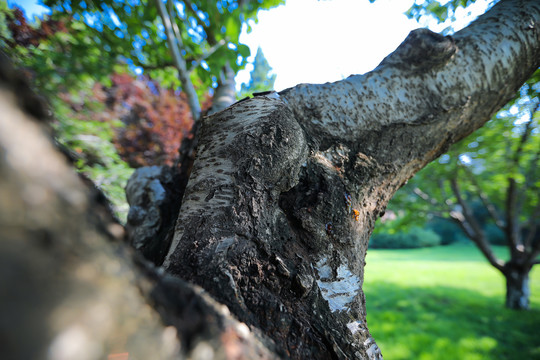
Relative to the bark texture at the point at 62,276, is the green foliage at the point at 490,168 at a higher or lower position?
higher

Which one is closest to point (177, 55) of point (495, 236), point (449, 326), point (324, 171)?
point (324, 171)

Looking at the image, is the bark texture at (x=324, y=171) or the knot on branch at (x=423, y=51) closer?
the bark texture at (x=324, y=171)

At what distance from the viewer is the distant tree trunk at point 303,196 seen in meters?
0.33

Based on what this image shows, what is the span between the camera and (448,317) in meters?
4.52

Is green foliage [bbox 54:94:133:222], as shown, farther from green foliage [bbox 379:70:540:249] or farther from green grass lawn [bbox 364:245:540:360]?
green foliage [bbox 379:70:540:249]

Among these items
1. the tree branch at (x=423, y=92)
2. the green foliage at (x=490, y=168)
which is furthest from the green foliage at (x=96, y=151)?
the green foliage at (x=490, y=168)

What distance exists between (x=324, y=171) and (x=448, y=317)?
5304mm

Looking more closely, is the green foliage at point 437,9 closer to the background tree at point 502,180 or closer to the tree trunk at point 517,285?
the background tree at point 502,180

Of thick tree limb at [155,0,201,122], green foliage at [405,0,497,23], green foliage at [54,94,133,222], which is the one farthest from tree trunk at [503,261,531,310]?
green foliage at [54,94,133,222]

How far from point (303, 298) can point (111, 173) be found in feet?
14.1

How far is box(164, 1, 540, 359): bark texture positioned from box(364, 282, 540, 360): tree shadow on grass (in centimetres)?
327

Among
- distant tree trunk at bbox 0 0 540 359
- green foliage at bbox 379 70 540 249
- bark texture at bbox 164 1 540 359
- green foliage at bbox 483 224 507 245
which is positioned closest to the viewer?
distant tree trunk at bbox 0 0 540 359

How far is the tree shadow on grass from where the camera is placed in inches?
A: 132

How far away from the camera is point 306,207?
0.92m
